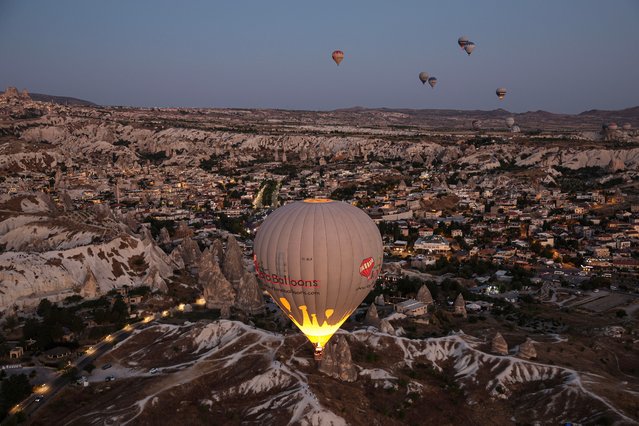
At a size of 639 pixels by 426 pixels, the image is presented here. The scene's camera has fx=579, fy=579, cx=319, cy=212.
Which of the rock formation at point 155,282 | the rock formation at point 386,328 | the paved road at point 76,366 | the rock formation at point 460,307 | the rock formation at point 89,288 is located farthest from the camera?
the rock formation at point 155,282

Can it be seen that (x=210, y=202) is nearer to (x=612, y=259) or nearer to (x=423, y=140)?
(x=612, y=259)

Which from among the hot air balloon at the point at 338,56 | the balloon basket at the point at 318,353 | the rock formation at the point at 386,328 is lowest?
the rock formation at the point at 386,328

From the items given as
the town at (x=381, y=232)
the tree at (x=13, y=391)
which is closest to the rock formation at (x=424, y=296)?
the town at (x=381, y=232)

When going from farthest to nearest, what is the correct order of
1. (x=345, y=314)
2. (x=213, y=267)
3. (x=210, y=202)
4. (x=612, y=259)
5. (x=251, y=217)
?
(x=210, y=202)
(x=251, y=217)
(x=612, y=259)
(x=213, y=267)
(x=345, y=314)

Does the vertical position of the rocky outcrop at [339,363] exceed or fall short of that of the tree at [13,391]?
it exceeds it

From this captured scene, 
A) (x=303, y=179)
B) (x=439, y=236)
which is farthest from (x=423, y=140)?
(x=439, y=236)

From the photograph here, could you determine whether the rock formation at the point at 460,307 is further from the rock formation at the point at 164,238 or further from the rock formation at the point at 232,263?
the rock formation at the point at 164,238
